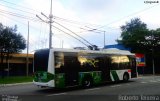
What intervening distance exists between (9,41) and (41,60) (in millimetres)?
21897

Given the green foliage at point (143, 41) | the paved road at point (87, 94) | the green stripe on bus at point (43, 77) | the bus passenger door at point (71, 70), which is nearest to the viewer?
the paved road at point (87, 94)

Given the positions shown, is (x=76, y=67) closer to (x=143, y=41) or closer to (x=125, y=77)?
(x=125, y=77)

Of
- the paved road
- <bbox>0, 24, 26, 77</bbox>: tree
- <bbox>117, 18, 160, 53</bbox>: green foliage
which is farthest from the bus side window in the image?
<bbox>117, 18, 160, 53</bbox>: green foliage

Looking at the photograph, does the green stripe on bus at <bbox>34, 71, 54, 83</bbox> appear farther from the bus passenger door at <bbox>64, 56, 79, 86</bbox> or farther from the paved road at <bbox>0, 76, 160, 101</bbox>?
the bus passenger door at <bbox>64, 56, 79, 86</bbox>

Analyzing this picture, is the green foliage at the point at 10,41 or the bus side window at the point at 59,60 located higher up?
the green foliage at the point at 10,41

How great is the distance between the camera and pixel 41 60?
19.2 m

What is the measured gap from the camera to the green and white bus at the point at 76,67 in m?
18.7

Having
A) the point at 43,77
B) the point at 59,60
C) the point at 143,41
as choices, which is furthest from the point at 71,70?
the point at 143,41

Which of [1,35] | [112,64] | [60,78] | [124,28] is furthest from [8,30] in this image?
[124,28]

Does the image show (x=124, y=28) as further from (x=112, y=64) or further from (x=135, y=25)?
(x=112, y=64)

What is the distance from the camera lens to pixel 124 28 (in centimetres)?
7744

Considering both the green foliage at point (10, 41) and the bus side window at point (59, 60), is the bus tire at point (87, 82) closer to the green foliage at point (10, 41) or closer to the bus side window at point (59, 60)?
the bus side window at point (59, 60)

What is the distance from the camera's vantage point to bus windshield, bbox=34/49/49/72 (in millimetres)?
18859

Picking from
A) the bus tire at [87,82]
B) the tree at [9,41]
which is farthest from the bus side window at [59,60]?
the tree at [9,41]
